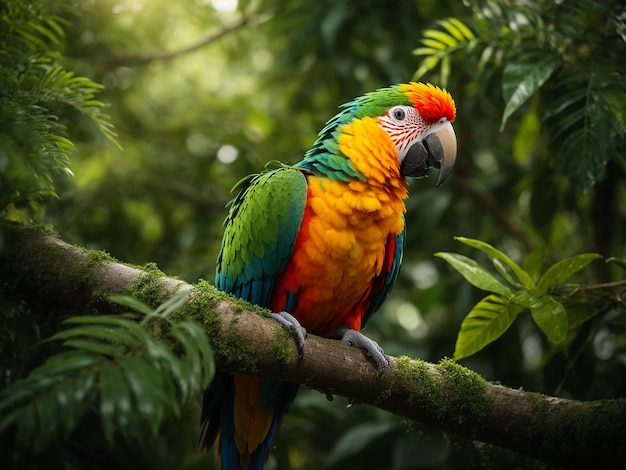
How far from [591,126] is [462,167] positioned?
7.12ft

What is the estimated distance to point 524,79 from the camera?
2.86 metres

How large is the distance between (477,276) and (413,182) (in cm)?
263

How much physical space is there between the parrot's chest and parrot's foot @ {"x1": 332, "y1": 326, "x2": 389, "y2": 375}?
13 centimetres

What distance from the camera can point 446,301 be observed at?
4.64m

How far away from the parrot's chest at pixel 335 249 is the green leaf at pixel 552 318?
75cm

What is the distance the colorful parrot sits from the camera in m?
2.66

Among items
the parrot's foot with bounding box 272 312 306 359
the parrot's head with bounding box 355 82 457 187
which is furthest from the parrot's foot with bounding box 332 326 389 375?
the parrot's head with bounding box 355 82 457 187

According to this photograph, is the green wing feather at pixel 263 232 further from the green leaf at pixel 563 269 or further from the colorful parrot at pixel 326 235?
the green leaf at pixel 563 269

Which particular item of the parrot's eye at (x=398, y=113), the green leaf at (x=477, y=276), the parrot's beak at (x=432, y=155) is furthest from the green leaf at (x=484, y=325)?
the parrot's eye at (x=398, y=113)

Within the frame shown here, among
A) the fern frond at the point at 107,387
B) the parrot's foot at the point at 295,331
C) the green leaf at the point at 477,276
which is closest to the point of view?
the fern frond at the point at 107,387

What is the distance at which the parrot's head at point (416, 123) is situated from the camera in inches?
114

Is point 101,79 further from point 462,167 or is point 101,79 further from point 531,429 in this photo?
point 531,429

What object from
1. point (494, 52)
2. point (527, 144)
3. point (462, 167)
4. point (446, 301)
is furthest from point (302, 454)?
point (494, 52)

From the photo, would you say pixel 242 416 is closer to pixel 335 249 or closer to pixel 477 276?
pixel 335 249
